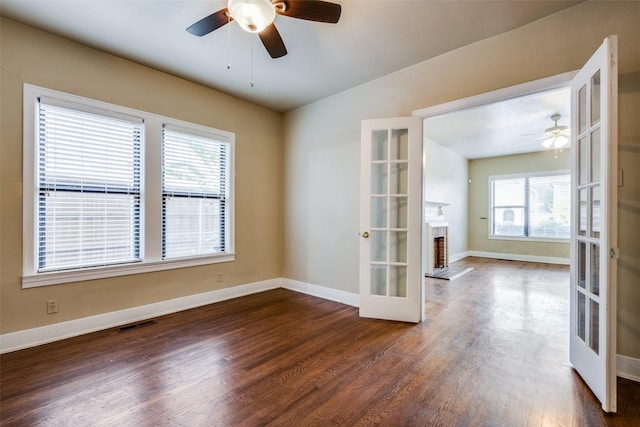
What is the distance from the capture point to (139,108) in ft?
10.6

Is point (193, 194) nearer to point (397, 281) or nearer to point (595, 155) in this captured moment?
point (397, 281)

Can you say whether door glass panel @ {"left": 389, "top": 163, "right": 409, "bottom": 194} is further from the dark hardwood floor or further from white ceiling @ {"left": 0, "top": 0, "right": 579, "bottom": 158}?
the dark hardwood floor

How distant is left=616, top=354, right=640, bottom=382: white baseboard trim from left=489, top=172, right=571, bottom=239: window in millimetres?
6104

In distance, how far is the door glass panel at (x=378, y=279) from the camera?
10.9 ft

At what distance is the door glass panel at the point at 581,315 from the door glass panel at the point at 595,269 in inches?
7.1

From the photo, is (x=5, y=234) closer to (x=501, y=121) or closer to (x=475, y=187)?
(x=501, y=121)

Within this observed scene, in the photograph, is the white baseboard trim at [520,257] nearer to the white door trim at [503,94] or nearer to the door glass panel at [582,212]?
the door glass panel at [582,212]

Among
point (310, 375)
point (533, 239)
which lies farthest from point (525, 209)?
point (310, 375)

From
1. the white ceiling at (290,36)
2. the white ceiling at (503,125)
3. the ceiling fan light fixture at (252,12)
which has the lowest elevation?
the ceiling fan light fixture at (252,12)

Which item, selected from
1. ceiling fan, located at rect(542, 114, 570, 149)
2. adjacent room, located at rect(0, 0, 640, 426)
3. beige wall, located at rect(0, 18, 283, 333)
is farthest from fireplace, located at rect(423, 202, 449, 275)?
beige wall, located at rect(0, 18, 283, 333)

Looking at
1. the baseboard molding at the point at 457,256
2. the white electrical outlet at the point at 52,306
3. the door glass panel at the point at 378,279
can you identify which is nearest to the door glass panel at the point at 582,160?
the door glass panel at the point at 378,279

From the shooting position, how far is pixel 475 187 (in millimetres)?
8320

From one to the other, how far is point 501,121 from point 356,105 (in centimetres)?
298

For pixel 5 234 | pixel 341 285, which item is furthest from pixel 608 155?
pixel 5 234
